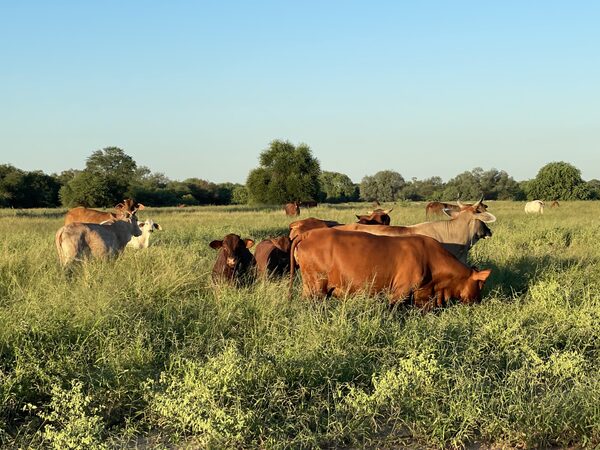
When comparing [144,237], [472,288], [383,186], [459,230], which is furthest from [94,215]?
[383,186]

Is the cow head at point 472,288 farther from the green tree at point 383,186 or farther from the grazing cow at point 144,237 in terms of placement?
the green tree at point 383,186

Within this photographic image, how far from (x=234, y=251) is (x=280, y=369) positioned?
3623 mm

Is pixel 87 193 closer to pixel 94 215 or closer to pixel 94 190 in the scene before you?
pixel 94 190

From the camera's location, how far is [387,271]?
6.28 m

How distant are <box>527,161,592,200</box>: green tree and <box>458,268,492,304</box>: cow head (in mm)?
70173

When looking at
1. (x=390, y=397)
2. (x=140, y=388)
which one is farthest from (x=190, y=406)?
(x=390, y=397)

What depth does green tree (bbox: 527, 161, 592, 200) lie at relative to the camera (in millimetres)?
69688

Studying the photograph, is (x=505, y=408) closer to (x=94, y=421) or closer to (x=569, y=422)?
(x=569, y=422)

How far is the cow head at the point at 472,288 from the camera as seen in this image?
20.7 feet

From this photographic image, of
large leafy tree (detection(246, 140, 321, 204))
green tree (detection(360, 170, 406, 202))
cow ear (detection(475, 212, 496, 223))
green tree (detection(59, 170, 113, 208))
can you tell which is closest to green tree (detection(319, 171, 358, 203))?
green tree (detection(360, 170, 406, 202))

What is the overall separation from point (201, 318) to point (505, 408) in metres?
2.83

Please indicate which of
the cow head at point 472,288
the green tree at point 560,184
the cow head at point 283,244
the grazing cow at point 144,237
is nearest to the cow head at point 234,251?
the cow head at point 283,244

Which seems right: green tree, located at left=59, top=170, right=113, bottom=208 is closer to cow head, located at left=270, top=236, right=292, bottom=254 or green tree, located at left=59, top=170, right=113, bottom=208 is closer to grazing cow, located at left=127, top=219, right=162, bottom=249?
grazing cow, located at left=127, top=219, right=162, bottom=249

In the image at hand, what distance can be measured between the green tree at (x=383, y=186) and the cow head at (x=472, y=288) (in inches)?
4016
